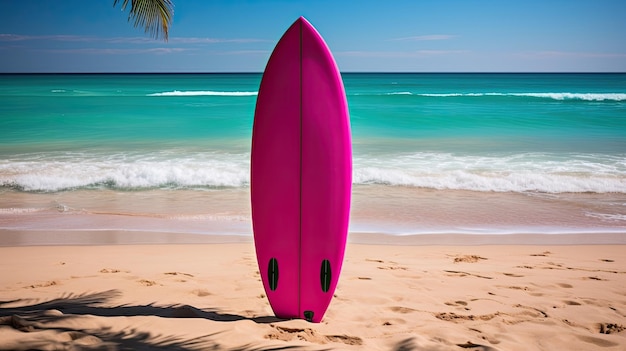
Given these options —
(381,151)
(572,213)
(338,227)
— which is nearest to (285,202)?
(338,227)

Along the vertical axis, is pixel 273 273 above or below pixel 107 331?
above

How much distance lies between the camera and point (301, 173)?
3127 millimetres

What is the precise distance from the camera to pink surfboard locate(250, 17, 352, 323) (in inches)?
124

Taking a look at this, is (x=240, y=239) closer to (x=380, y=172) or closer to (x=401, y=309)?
(x=401, y=309)

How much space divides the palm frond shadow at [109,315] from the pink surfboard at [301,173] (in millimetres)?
286

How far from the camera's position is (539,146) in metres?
13.4

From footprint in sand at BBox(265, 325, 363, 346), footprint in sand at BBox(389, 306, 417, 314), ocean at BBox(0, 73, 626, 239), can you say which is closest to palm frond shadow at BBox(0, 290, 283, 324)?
footprint in sand at BBox(265, 325, 363, 346)

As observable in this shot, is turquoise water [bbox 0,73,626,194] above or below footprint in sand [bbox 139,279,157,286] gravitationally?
above

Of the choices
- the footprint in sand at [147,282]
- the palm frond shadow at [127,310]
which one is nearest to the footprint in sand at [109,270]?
the footprint in sand at [147,282]

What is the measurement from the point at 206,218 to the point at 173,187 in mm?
2138

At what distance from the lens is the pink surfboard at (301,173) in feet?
10.3

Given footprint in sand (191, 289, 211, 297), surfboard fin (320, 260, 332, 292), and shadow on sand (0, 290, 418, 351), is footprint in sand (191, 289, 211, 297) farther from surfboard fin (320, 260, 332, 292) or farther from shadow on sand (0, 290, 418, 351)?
surfboard fin (320, 260, 332, 292)

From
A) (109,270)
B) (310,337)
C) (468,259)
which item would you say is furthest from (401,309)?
(109,270)

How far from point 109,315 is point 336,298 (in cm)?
143
